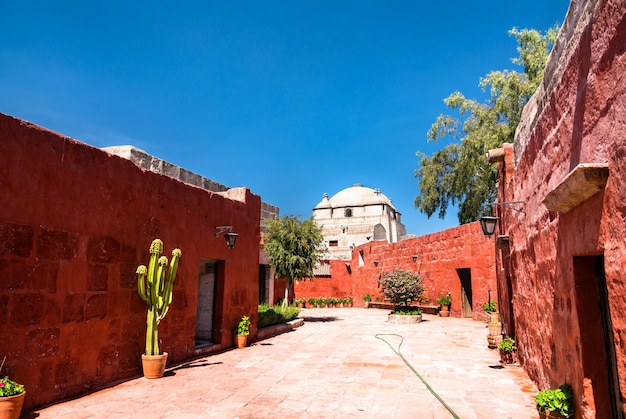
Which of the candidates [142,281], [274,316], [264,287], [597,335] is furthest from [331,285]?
[597,335]

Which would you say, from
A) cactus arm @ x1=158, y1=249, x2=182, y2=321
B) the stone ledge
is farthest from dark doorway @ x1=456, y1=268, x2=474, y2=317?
the stone ledge

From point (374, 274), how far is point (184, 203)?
55.3 ft

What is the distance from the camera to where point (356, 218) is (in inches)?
1751

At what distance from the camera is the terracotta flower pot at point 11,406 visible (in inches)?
157

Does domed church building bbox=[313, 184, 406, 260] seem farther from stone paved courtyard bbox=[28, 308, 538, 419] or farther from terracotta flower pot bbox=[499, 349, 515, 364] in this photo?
terracotta flower pot bbox=[499, 349, 515, 364]

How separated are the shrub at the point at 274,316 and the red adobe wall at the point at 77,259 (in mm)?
3992

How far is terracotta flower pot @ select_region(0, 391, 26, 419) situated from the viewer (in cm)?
399

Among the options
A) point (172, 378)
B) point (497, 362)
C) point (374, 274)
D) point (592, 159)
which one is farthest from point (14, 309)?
point (374, 274)

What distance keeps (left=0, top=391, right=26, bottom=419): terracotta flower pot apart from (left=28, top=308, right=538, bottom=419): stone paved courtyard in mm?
398

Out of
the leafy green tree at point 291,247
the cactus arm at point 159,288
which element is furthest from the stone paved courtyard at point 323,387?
the leafy green tree at point 291,247

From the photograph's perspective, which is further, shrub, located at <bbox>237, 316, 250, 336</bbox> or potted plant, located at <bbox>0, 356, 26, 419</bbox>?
shrub, located at <bbox>237, 316, 250, 336</bbox>

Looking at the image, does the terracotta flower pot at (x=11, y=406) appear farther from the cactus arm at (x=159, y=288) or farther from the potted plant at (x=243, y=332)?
the potted plant at (x=243, y=332)

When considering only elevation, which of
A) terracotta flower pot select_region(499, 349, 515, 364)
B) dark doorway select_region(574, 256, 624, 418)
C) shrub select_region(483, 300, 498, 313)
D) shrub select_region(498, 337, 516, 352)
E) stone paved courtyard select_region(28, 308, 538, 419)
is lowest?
stone paved courtyard select_region(28, 308, 538, 419)

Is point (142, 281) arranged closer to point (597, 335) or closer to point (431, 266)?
point (597, 335)
